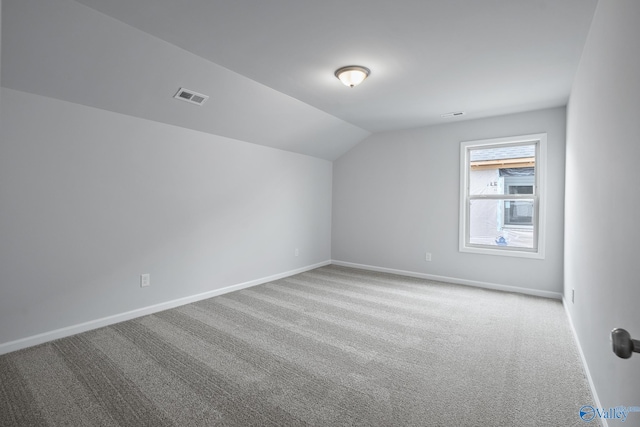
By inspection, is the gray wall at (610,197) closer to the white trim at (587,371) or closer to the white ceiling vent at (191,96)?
the white trim at (587,371)

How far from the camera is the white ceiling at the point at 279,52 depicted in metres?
2.08

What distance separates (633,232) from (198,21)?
2.73 m

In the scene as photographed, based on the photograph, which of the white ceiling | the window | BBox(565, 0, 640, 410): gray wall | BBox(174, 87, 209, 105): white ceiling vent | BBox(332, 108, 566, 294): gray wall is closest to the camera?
BBox(565, 0, 640, 410): gray wall

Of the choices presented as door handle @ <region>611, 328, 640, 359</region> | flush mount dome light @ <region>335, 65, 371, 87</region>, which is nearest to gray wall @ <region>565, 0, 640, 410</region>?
door handle @ <region>611, 328, 640, 359</region>

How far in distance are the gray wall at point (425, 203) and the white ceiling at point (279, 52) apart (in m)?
0.75

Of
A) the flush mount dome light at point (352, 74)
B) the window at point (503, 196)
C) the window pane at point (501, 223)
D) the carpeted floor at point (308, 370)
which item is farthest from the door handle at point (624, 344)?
the window pane at point (501, 223)

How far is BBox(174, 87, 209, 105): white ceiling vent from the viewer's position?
311 cm

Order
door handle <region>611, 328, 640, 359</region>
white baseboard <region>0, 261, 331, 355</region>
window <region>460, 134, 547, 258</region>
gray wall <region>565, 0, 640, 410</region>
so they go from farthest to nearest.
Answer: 1. window <region>460, 134, 547, 258</region>
2. white baseboard <region>0, 261, 331, 355</region>
3. gray wall <region>565, 0, 640, 410</region>
4. door handle <region>611, 328, 640, 359</region>

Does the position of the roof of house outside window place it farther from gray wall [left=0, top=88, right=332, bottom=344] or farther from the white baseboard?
the white baseboard

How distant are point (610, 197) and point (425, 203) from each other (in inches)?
136

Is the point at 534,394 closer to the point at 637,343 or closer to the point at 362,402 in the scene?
the point at 362,402

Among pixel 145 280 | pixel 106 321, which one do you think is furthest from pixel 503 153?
pixel 106 321

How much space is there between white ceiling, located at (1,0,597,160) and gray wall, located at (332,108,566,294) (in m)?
0.75

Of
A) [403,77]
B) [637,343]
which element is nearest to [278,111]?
[403,77]
